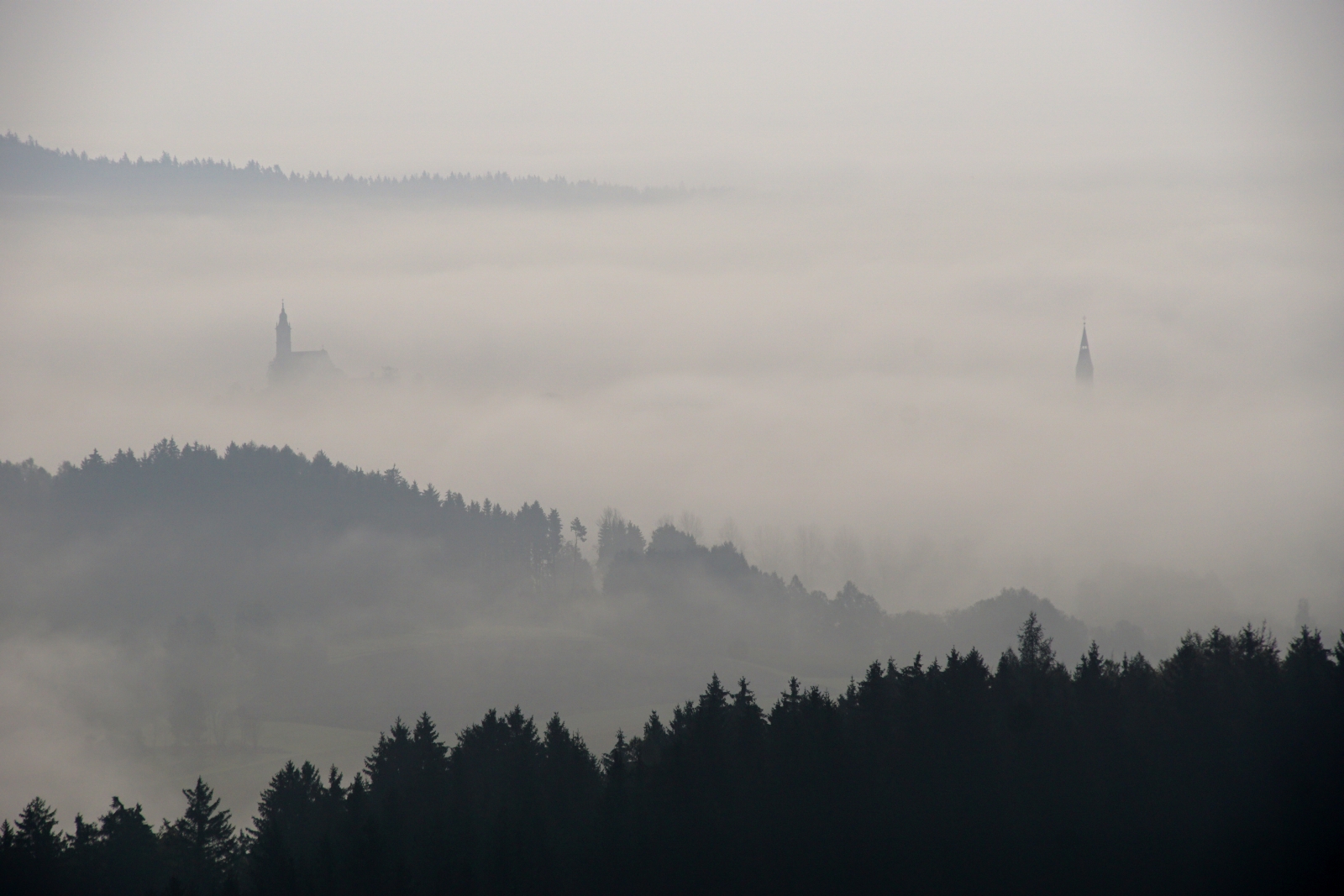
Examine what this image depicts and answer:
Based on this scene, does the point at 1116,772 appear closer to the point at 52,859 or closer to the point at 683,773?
the point at 683,773

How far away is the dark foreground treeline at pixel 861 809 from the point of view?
60312 millimetres

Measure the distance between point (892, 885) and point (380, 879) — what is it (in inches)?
865

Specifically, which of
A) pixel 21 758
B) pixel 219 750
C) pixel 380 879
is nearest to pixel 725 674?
pixel 219 750

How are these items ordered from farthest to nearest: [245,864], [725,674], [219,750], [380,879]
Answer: [725,674], [219,750], [245,864], [380,879]

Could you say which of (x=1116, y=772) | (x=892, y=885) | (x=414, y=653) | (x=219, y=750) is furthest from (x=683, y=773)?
(x=414, y=653)

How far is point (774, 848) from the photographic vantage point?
62656 millimetres

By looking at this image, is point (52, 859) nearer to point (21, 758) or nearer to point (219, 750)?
point (219, 750)

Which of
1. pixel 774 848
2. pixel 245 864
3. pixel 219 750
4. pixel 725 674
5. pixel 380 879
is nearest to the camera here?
pixel 380 879

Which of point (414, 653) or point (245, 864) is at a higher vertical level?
point (414, 653)

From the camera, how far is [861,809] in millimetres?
64125

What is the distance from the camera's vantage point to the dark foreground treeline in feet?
198

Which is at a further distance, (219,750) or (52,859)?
(219,750)

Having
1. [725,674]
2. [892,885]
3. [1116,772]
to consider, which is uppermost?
[725,674]

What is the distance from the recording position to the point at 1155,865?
198 ft
